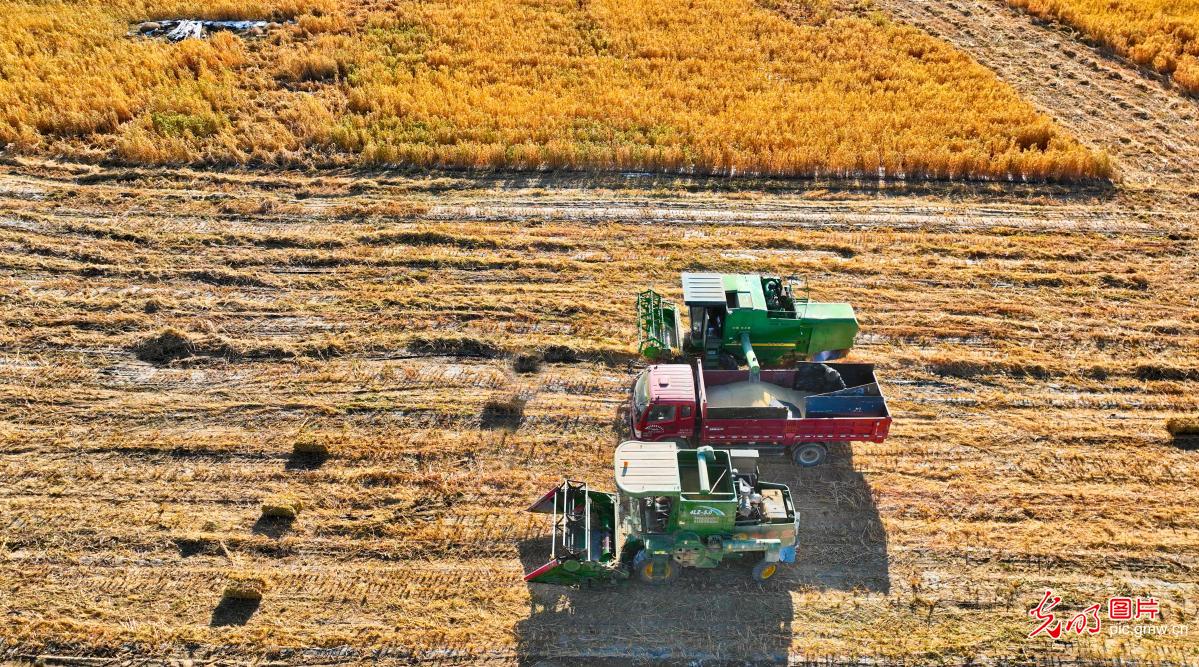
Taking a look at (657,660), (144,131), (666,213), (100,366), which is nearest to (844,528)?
(657,660)

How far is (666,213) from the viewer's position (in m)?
21.5

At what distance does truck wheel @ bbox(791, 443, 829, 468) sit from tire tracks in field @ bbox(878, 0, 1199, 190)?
16576mm

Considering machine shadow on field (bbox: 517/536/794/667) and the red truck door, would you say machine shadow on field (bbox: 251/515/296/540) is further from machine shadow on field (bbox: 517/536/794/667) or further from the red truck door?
the red truck door

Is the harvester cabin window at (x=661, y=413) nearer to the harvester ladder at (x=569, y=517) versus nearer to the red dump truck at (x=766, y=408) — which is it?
the red dump truck at (x=766, y=408)

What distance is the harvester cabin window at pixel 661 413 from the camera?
1391cm

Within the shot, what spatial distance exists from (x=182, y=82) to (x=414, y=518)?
22424 millimetres

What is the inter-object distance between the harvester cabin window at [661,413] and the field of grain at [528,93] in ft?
38.0

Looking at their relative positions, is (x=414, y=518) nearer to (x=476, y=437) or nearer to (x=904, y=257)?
(x=476, y=437)

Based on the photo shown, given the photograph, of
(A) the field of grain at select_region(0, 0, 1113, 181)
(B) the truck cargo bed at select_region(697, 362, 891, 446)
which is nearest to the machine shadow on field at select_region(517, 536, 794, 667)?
(B) the truck cargo bed at select_region(697, 362, 891, 446)

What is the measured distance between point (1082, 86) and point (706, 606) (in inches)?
1043

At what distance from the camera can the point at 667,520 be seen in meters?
12.1

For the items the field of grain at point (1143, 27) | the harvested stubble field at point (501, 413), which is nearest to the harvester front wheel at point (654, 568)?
the harvested stubble field at point (501, 413)

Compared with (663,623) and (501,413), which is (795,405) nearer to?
(663,623)

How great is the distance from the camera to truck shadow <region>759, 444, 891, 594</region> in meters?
12.8
